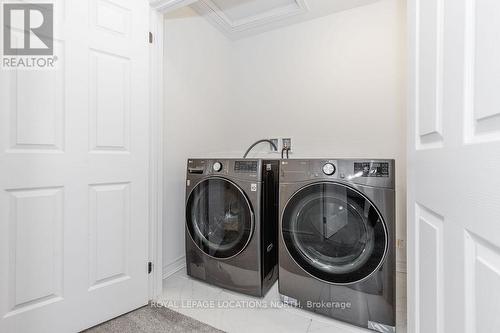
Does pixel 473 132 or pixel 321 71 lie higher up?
pixel 321 71

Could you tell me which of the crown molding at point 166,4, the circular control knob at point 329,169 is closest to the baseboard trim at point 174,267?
the circular control knob at point 329,169

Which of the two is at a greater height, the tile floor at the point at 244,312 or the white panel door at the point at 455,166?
the white panel door at the point at 455,166

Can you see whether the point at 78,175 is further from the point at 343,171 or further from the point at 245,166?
the point at 343,171

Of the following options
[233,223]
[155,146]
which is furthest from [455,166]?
[155,146]

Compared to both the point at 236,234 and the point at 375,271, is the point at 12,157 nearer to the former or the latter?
the point at 236,234

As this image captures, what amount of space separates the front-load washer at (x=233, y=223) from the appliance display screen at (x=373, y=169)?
1.92 ft

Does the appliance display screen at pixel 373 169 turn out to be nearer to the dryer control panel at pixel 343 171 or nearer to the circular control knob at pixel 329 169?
the dryer control panel at pixel 343 171

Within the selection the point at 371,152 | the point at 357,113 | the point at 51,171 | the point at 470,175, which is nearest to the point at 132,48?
the point at 51,171

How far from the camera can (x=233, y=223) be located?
5.19ft

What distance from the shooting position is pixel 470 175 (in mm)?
463

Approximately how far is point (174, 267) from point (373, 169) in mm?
1641

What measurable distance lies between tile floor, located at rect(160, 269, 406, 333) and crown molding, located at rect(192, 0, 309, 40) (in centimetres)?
235

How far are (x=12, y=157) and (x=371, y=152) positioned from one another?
90.3 inches

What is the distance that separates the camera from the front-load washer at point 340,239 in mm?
1179
